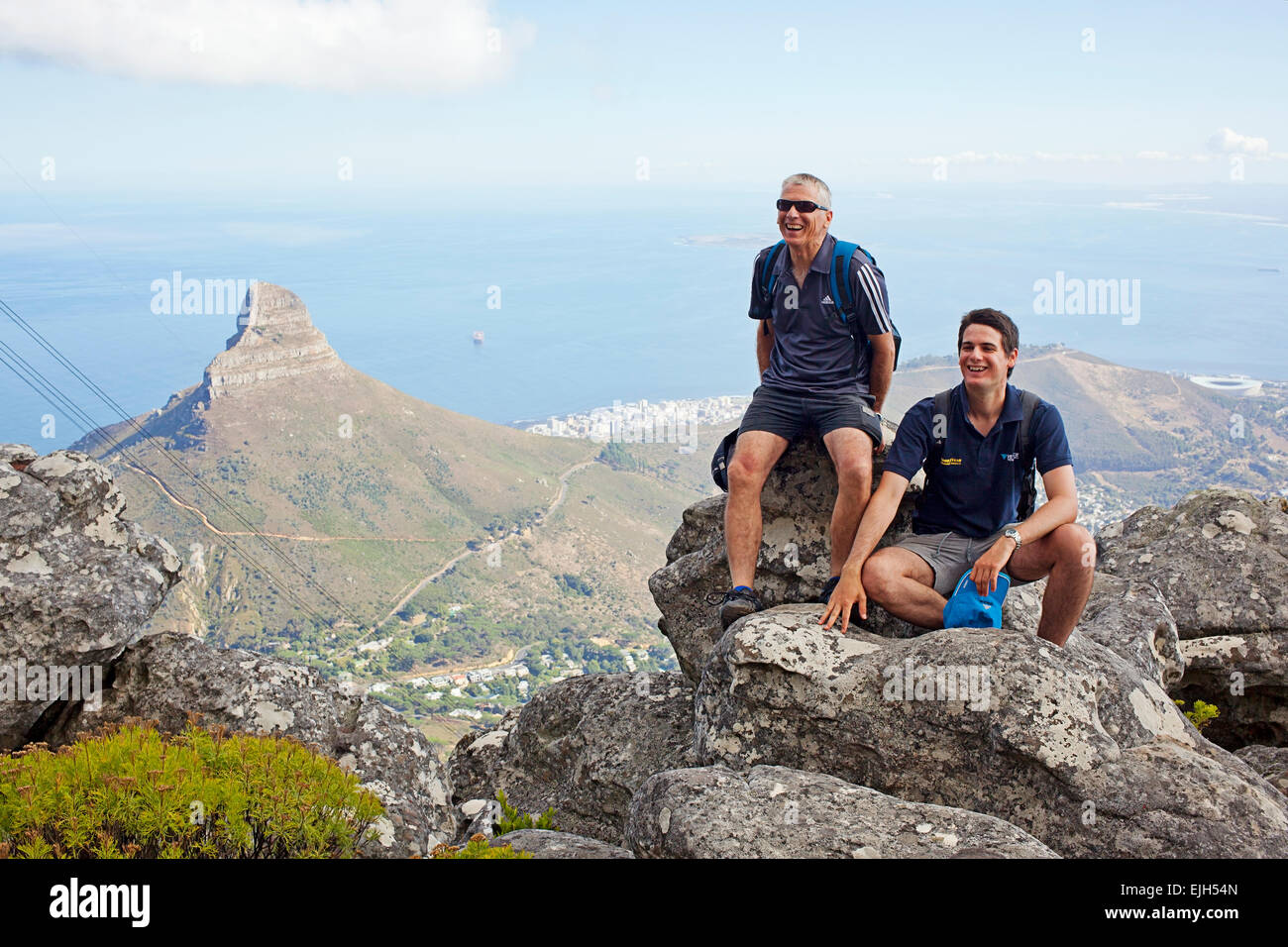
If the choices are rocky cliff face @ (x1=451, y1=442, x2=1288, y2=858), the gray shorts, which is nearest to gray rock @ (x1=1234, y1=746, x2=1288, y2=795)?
rocky cliff face @ (x1=451, y1=442, x2=1288, y2=858)

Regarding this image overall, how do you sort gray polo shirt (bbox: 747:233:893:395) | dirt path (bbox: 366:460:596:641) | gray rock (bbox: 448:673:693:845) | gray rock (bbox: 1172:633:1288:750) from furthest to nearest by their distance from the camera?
1. dirt path (bbox: 366:460:596:641)
2. gray rock (bbox: 1172:633:1288:750)
3. gray rock (bbox: 448:673:693:845)
4. gray polo shirt (bbox: 747:233:893:395)

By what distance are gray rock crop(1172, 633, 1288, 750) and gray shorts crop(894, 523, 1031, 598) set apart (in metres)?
3.71

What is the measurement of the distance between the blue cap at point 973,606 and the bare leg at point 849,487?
2.74ft

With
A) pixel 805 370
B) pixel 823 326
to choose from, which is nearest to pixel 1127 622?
pixel 805 370

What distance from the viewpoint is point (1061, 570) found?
242 inches

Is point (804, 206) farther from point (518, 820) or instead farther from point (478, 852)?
point (518, 820)

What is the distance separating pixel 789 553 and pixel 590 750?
2.56 m

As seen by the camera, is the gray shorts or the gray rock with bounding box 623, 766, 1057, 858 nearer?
the gray rock with bounding box 623, 766, 1057, 858

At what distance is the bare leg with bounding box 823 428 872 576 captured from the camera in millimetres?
6641

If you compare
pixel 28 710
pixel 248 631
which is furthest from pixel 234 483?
pixel 28 710

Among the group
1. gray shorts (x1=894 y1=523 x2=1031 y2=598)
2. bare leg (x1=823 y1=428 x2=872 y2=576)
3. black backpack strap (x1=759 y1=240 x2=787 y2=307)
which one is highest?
black backpack strap (x1=759 y1=240 x2=787 y2=307)

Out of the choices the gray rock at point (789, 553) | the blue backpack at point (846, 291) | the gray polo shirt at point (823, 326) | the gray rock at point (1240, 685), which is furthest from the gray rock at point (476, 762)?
the gray rock at point (1240, 685)

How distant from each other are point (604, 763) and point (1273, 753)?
550 centimetres

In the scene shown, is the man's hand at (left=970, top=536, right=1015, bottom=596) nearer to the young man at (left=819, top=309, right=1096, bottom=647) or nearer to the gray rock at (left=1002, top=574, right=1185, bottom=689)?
the young man at (left=819, top=309, right=1096, bottom=647)
